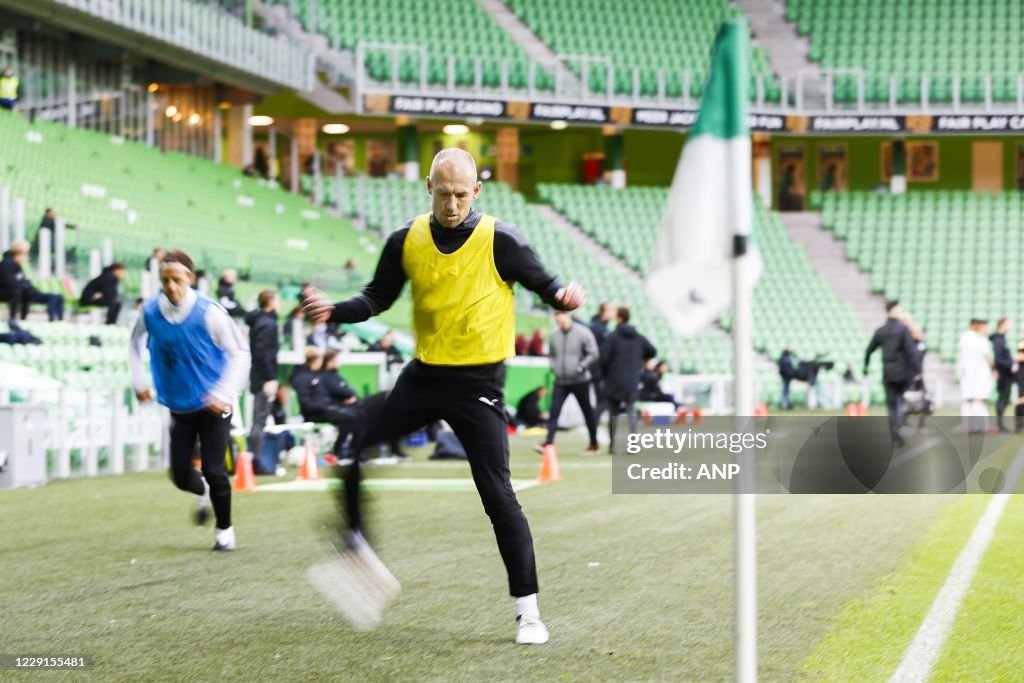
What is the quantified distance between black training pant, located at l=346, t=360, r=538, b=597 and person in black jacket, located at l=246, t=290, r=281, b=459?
10136mm

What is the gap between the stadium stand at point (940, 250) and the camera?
126 feet

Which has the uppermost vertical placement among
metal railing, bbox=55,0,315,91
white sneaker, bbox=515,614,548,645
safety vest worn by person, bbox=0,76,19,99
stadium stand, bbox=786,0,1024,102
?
stadium stand, bbox=786,0,1024,102

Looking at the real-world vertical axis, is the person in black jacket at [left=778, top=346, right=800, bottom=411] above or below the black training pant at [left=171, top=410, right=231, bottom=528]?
below

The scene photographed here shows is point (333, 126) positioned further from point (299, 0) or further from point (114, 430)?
point (114, 430)

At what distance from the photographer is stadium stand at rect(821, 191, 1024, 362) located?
38406 millimetres

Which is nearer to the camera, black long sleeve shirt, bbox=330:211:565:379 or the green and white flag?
the green and white flag

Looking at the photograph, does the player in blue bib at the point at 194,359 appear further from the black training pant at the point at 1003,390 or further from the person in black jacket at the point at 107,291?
the black training pant at the point at 1003,390

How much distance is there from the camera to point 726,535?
10.3 m

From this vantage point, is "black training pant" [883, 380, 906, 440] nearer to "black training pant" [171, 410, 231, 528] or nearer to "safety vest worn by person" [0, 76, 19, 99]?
"black training pant" [171, 410, 231, 528]

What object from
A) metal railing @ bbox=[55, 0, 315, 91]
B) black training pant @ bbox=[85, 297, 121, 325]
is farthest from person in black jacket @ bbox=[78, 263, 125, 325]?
metal railing @ bbox=[55, 0, 315, 91]

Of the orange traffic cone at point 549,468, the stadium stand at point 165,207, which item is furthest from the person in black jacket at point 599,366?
the stadium stand at point 165,207

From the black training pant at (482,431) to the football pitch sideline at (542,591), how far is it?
14.5 inches

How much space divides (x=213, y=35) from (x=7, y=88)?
783 cm

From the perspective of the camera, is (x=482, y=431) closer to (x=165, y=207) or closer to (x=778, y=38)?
(x=165, y=207)
